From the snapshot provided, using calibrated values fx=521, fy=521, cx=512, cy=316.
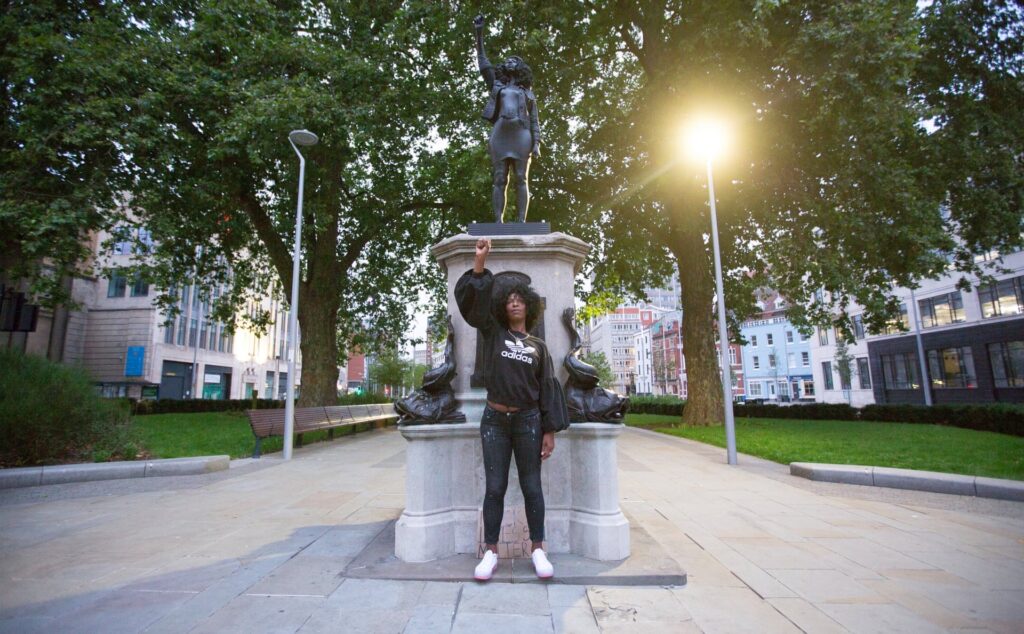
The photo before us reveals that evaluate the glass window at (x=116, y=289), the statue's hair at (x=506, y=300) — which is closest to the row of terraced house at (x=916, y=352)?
the statue's hair at (x=506, y=300)

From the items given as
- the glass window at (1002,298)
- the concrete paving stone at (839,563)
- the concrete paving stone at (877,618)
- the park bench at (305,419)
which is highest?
the glass window at (1002,298)

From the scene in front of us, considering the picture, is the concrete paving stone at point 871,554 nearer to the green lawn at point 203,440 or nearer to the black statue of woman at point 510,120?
the black statue of woman at point 510,120

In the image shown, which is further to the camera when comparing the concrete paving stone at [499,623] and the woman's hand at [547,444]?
the woman's hand at [547,444]

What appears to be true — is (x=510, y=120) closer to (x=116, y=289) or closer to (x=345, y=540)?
(x=345, y=540)

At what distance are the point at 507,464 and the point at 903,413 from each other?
71.2 ft

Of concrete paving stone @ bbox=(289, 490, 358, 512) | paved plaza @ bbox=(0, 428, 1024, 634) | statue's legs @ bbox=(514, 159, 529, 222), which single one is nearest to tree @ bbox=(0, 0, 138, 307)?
paved plaza @ bbox=(0, 428, 1024, 634)

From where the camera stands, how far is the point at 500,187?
5461 millimetres

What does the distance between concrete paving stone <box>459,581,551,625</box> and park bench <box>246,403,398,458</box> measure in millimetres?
8387

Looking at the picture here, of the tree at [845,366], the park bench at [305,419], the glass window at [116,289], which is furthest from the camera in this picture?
the tree at [845,366]

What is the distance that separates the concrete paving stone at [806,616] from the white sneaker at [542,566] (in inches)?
54.7

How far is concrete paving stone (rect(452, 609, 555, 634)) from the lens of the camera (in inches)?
111

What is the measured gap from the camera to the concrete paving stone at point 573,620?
2.86 meters

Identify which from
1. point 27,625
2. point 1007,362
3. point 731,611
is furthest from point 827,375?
point 27,625

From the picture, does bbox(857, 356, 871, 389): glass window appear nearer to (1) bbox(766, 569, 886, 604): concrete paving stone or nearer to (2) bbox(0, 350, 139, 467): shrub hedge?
(1) bbox(766, 569, 886, 604): concrete paving stone
